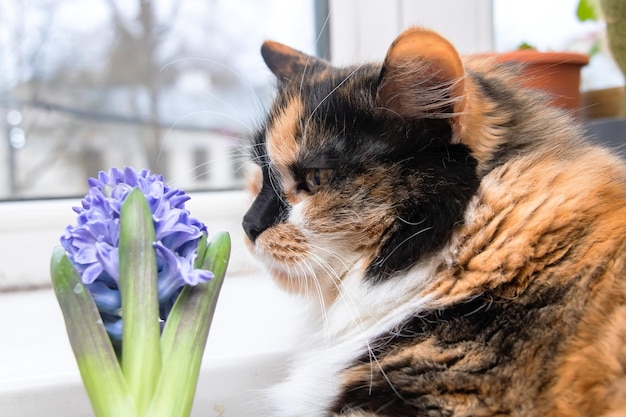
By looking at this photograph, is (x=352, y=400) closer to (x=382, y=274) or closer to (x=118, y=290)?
(x=382, y=274)

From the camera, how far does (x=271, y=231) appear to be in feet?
2.80

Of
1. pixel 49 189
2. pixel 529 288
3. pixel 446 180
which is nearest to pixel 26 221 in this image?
pixel 49 189

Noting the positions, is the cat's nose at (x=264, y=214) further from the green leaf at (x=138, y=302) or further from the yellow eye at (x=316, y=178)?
the green leaf at (x=138, y=302)

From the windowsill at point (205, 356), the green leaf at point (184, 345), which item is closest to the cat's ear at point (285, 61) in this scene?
the windowsill at point (205, 356)

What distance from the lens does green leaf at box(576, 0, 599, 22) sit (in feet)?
4.60

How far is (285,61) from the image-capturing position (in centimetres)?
105

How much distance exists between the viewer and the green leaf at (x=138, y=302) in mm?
606

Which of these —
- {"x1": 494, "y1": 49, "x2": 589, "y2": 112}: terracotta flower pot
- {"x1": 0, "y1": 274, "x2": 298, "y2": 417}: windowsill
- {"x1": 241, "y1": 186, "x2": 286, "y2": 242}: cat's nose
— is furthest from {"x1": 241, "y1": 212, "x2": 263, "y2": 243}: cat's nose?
{"x1": 494, "y1": 49, "x2": 589, "y2": 112}: terracotta flower pot

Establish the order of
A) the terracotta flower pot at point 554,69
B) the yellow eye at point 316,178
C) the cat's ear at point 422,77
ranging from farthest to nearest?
the terracotta flower pot at point 554,69 → the yellow eye at point 316,178 → the cat's ear at point 422,77

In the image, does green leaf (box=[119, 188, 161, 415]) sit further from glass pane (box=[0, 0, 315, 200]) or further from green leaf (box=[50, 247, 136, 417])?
glass pane (box=[0, 0, 315, 200])

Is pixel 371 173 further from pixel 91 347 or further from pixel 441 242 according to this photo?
pixel 91 347

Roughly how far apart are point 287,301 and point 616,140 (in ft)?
2.40

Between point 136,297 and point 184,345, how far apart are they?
71 millimetres

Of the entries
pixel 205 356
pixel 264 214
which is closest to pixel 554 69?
pixel 264 214
